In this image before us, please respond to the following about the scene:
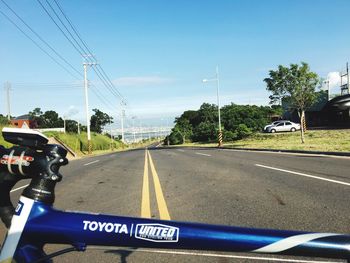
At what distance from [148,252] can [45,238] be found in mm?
3052

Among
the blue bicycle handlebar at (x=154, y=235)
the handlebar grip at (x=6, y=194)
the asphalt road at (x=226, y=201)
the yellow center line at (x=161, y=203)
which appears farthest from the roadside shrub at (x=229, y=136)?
the blue bicycle handlebar at (x=154, y=235)

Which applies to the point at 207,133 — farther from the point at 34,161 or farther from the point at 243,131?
the point at 34,161

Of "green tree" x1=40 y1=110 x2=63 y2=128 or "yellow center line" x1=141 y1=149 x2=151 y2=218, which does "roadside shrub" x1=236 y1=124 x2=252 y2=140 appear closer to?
"yellow center line" x1=141 y1=149 x2=151 y2=218

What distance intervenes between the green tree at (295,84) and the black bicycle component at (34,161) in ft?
104

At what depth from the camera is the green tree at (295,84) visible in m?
31.8

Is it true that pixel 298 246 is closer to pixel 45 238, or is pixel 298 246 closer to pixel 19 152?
pixel 45 238

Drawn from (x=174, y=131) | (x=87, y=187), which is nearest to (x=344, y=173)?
(x=87, y=187)

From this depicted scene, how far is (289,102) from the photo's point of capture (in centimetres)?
3350

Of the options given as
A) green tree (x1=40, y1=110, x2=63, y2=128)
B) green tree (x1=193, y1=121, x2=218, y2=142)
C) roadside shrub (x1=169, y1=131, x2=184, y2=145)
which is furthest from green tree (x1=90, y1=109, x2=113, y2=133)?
green tree (x1=193, y1=121, x2=218, y2=142)

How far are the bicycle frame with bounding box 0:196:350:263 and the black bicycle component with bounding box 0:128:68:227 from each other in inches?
2.4

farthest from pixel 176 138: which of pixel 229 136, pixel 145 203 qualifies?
pixel 145 203

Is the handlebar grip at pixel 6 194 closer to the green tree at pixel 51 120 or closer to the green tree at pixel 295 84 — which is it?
the green tree at pixel 295 84

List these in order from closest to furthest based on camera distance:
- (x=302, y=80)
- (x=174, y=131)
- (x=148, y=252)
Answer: (x=148, y=252) < (x=302, y=80) < (x=174, y=131)

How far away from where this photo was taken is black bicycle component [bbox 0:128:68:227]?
1884 millimetres
